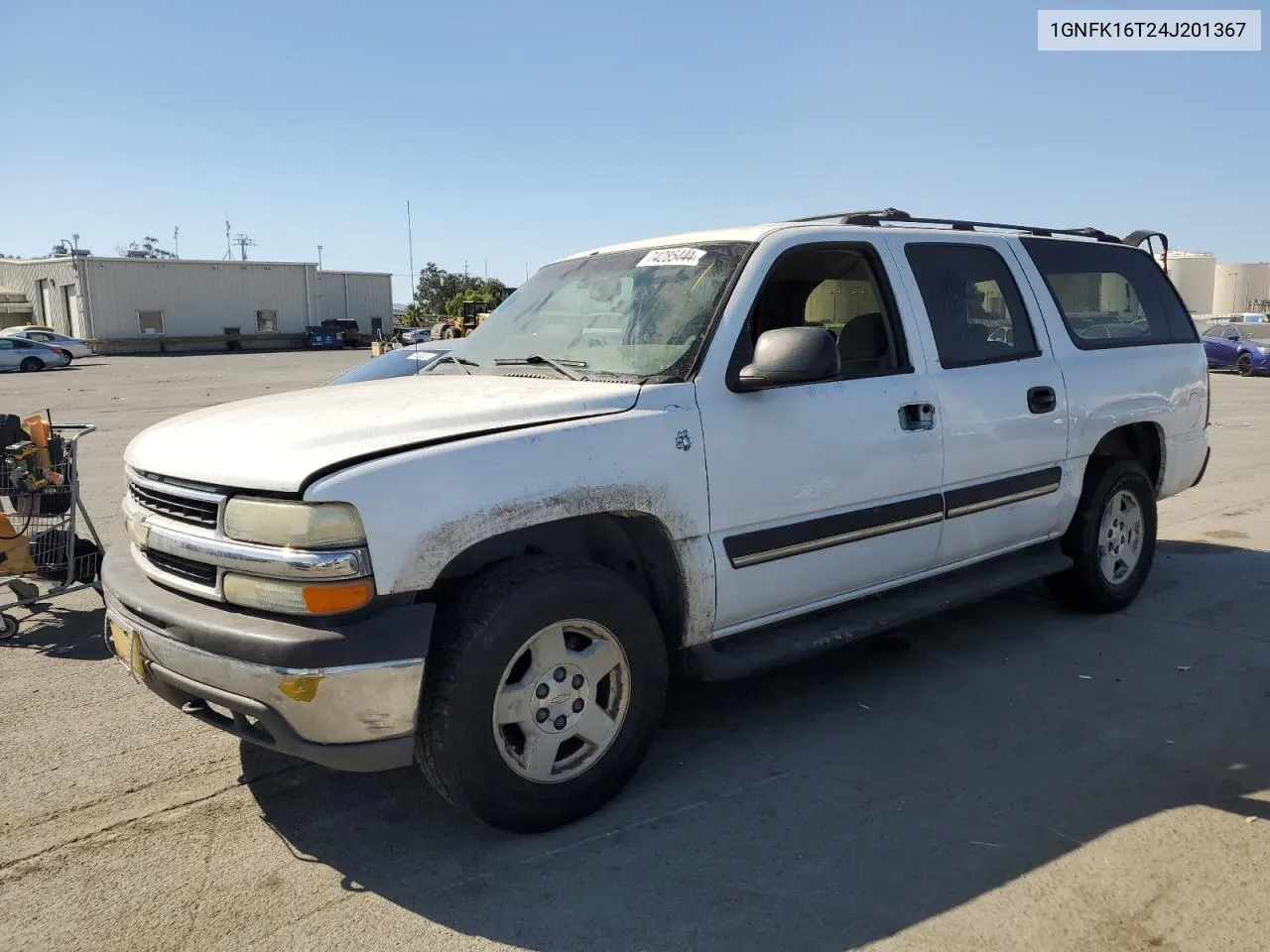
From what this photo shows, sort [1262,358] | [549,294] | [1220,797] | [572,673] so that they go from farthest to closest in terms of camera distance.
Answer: [1262,358], [549,294], [1220,797], [572,673]

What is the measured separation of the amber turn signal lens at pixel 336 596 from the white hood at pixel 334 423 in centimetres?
30

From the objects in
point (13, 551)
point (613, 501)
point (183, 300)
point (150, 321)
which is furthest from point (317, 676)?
point (183, 300)

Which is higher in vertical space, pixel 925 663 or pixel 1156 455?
pixel 1156 455

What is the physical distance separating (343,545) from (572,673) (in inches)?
34.9

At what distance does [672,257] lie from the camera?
4.04 metres

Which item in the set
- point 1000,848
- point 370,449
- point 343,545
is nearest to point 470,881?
point 343,545

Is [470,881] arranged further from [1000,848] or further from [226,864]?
[1000,848]

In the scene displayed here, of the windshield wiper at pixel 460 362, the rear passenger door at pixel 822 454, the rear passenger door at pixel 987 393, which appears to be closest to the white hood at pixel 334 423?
the windshield wiper at pixel 460 362

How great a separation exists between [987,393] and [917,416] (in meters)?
0.53

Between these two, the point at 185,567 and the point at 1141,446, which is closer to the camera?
the point at 185,567

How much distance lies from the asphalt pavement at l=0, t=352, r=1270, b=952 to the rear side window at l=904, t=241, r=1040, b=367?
1481 millimetres

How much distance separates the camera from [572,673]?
320cm

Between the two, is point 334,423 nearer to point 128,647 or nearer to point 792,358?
point 128,647

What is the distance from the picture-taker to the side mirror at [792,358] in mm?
3408
